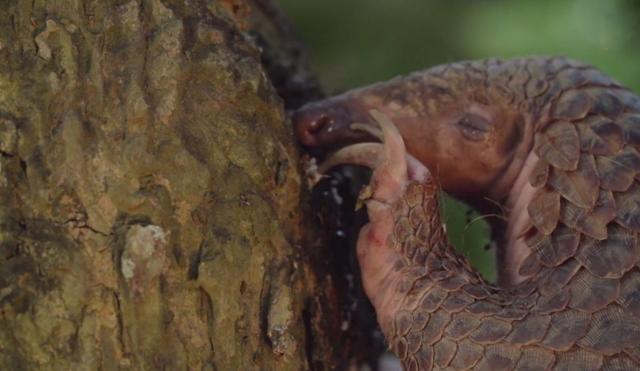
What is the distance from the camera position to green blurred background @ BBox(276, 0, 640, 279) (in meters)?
2.51

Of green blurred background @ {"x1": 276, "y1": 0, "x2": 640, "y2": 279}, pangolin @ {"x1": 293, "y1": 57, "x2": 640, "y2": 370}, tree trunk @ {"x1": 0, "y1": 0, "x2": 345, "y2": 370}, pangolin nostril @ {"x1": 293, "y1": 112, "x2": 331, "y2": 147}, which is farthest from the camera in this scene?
green blurred background @ {"x1": 276, "y1": 0, "x2": 640, "y2": 279}

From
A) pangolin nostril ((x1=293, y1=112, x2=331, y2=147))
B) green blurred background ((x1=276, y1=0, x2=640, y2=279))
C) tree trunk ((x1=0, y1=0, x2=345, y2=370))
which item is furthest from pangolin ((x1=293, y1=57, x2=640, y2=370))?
green blurred background ((x1=276, y1=0, x2=640, y2=279))

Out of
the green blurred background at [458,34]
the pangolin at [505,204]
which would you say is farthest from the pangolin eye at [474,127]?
the green blurred background at [458,34]

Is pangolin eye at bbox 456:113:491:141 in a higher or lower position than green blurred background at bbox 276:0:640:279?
higher

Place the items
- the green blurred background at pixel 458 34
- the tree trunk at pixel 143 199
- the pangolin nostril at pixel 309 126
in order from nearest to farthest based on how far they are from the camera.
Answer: the tree trunk at pixel 143 199
the pangolin nostril at pixel 309 126
the green blurred background at pixel 458 34

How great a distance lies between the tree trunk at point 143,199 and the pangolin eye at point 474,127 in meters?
0.33

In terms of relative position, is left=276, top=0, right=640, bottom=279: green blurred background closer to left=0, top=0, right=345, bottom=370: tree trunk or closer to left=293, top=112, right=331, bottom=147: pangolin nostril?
left=293, top=112, right=331, bottom=147: pangolin nostril

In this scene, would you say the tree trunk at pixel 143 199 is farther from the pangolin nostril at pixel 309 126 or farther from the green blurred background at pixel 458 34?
the green blurred background at pixel 458 34

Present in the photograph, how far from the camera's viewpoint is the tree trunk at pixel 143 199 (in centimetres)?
Answer: 104

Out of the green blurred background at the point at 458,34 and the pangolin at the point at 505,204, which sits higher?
the pangolin at the point at 505,204

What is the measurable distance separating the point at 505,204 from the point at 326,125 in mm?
288

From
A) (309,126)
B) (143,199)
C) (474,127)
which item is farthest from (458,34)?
(143,199)

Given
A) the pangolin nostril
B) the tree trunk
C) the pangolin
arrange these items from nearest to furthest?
the tree trunk, the pangolin, the pangolin nostril

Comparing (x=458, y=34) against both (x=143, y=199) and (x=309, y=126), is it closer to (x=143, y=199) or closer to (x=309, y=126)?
(x=309, y=126)
